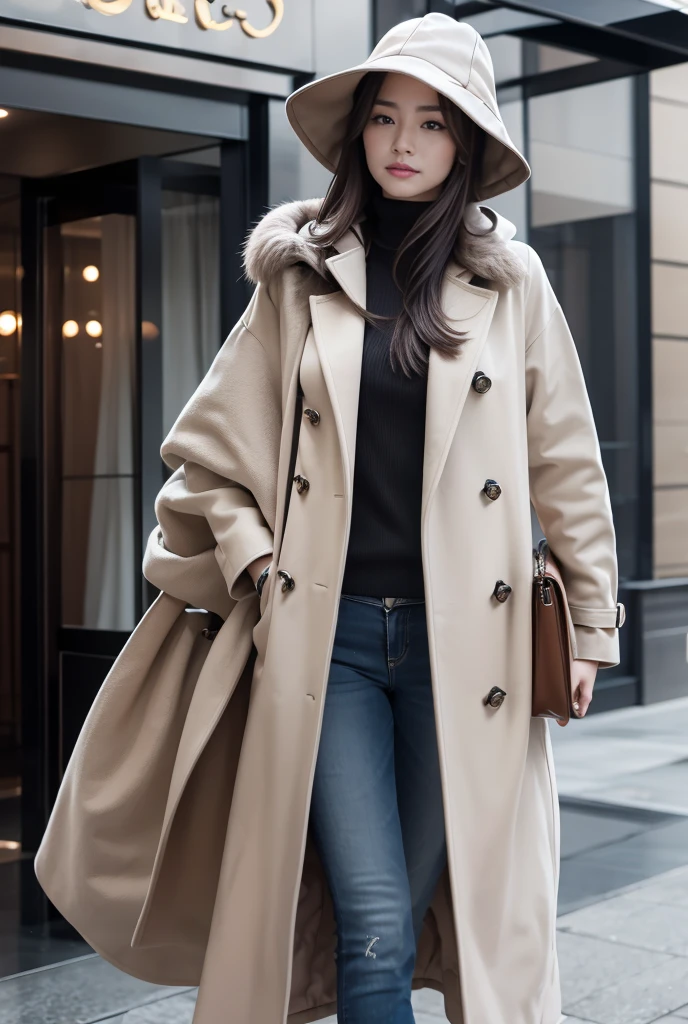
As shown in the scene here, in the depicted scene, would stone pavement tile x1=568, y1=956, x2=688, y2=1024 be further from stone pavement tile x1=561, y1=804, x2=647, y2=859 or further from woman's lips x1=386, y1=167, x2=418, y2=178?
woman's lips x1=386, y1=167, x2=418, y2=178

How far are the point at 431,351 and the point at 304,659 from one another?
0.60 m

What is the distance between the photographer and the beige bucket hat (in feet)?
7.79

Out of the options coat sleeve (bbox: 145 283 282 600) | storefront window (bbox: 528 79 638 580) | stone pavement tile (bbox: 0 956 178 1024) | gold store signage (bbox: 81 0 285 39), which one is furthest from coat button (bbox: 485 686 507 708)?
storefront window (bbox: 528 79 638 580)

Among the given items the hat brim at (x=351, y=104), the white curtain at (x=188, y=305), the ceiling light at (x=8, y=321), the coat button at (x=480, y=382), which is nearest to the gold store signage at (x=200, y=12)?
the white curtain at (x=188, y=305)

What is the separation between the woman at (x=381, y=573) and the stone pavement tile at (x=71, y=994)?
0.84 meters

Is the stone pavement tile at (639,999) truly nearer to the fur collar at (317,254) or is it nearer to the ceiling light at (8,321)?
the fur collar at (317,254)

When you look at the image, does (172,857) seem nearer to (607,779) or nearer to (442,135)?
(442,135)

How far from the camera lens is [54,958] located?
3.74 meters

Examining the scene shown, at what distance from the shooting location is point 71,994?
3.45 metres

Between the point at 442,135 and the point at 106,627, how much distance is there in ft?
8.34

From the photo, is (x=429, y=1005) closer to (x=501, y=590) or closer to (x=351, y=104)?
(x=501, y=590)

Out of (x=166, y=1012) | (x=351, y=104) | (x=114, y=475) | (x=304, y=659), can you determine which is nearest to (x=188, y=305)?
(x=114, y=475)

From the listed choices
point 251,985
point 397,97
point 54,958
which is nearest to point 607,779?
point 54,958

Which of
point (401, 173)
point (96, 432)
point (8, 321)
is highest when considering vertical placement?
point (8, 321)
